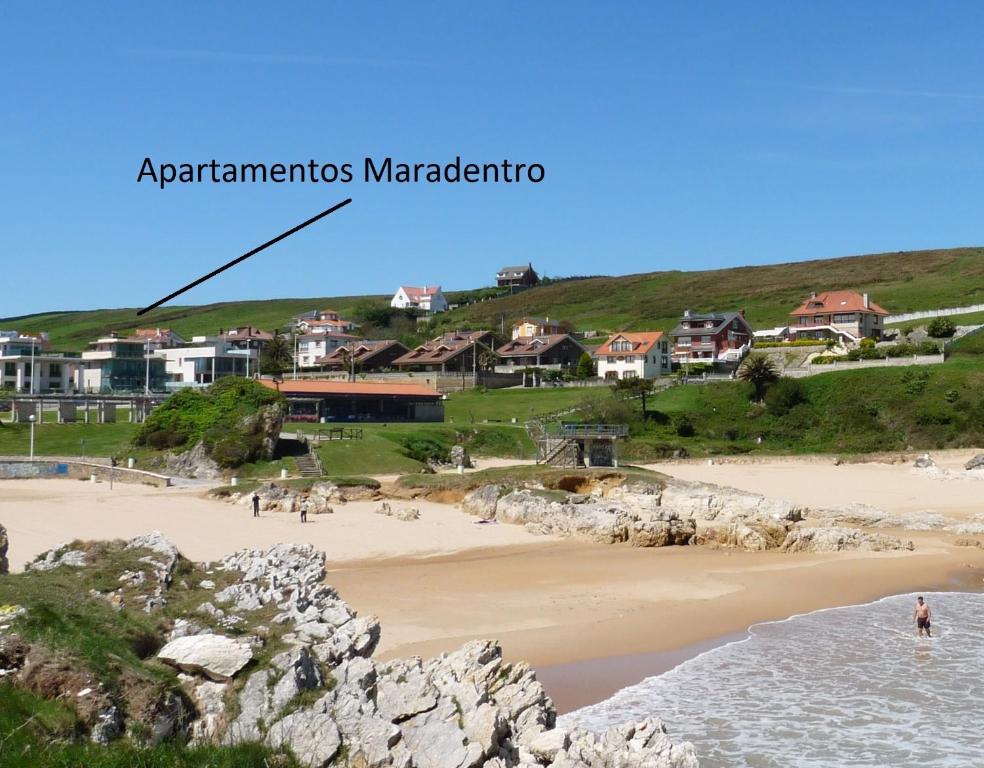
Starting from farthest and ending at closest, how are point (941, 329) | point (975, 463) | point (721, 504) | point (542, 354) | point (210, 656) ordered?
point (542, 354) < point (941, 329) < point (975, 463) < point (721, 504) < point (210, 656)

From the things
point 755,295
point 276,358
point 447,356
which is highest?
point 755,295

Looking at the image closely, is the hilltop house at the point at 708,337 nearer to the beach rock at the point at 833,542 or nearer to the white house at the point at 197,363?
the white house at the point at 197,363

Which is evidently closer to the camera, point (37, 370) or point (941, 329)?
point (941, 329)

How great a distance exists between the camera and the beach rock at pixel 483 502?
43.5 m

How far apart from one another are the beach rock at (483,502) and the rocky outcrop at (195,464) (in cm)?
1653

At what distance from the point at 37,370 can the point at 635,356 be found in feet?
197

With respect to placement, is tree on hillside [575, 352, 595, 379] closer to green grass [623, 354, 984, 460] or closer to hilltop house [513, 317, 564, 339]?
green grass [623, 354, 984, 460]

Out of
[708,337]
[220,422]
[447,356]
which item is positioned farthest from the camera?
[708,337]

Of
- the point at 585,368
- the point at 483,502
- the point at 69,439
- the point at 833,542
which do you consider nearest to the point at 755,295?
the point at 585,368

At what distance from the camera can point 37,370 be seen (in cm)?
9781

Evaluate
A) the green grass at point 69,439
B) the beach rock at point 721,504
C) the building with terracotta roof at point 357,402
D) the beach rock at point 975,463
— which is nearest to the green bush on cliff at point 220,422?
the green grass at point 69,439

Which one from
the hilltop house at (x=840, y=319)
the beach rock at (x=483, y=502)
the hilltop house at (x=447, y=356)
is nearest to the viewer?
the beach rock at (x=483, y=502)

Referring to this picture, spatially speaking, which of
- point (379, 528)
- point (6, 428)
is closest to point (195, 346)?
point (6, 428)

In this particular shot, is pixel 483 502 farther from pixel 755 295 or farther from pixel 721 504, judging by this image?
pixel 755 295
